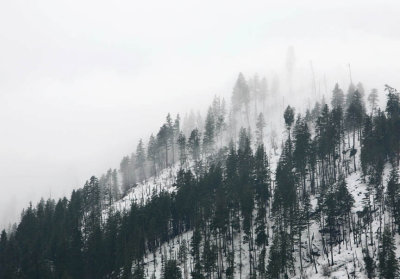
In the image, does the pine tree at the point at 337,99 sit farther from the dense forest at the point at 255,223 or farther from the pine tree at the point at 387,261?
the pine tree at the point at 387,261

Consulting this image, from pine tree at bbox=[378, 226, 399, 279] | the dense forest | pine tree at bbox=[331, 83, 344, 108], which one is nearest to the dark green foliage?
the dense forest

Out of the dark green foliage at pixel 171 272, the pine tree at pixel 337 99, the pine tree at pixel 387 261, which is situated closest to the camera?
the pine tree at pixel 387 261

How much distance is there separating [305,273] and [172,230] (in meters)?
33.9

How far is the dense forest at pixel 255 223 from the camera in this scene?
6328 cm

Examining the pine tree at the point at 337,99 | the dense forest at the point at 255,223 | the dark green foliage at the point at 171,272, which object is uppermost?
the pine tree at the point at 337,99

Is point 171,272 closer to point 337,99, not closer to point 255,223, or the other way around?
point 255,223

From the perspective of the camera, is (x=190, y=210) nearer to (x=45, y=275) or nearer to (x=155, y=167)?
(x=45, y=275)

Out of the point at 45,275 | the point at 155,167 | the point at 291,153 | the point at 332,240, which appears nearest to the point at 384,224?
the point at 332,240

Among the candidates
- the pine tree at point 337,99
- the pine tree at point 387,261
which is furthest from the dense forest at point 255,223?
the pine tree at point 337,99

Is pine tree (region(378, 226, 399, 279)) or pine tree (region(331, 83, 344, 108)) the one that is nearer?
pine tree (region(378, 226, 399, 279))

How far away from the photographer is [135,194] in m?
108

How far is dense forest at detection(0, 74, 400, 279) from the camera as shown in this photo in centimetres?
6328

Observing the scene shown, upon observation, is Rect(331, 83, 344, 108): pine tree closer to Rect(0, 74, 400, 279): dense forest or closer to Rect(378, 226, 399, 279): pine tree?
Rect(0, 74, 400, 279): dense forest

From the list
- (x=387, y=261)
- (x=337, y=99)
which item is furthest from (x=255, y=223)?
(x=337, y=99)
